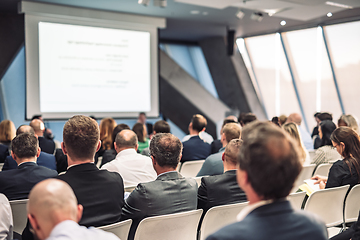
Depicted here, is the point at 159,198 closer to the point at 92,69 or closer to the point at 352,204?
the point at 352,204

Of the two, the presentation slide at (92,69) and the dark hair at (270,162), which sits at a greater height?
the presentation slide at (92,69)

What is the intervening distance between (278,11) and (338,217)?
583cm

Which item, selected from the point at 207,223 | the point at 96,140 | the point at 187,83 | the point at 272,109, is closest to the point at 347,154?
the point at 207,223

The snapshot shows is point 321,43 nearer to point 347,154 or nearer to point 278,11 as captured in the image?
point 278,11

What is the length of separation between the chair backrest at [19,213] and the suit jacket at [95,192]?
2.02 feet

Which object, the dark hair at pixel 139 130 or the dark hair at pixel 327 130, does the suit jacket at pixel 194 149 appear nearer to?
the dark hair at pixel 139 130

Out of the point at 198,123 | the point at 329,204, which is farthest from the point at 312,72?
the point at 329,204

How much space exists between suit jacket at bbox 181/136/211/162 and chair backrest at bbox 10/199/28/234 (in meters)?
2.47

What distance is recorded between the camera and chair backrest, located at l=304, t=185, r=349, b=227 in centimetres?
256

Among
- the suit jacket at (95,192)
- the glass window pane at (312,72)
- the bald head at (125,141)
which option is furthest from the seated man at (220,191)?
the glass window pane at (312,72)

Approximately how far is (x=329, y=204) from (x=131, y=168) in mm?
1709

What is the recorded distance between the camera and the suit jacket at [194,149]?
4.68 meters

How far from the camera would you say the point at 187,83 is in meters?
10.3

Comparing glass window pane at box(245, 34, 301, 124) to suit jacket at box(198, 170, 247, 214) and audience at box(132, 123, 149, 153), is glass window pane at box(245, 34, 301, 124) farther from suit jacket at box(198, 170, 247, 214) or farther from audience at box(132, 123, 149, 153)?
suit jacket at box(198, 170, 247, 214)
